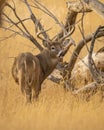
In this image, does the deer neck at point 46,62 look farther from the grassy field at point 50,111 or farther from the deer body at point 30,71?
the grassy field at point 50,111

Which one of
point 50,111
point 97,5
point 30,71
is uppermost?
point 97,5

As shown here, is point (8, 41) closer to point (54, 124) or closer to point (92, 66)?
point (54, 124)

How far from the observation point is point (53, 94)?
3203 mm

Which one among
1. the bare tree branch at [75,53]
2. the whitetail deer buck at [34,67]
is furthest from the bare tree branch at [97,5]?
the bare tree branch at [75,53]

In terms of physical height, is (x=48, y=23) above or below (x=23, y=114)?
above

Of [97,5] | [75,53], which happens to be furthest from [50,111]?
[97,5]

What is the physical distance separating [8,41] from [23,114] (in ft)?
3.22

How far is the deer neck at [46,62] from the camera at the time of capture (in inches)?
88.5

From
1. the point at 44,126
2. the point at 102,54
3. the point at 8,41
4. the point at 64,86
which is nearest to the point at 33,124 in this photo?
the point at 44,126

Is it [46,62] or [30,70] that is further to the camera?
[46,62]

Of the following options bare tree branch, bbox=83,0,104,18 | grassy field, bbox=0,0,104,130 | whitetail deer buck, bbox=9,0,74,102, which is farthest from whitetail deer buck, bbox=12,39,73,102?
grassy field, bbox=0,0,104,130

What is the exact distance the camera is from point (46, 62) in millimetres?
2271

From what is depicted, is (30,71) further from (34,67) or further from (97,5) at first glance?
(97,5)

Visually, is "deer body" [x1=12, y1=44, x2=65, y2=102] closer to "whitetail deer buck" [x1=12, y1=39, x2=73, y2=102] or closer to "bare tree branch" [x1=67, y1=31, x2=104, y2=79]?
"whitetail deer buck" [x1=12, y1=39, x2=73, y2=102]
